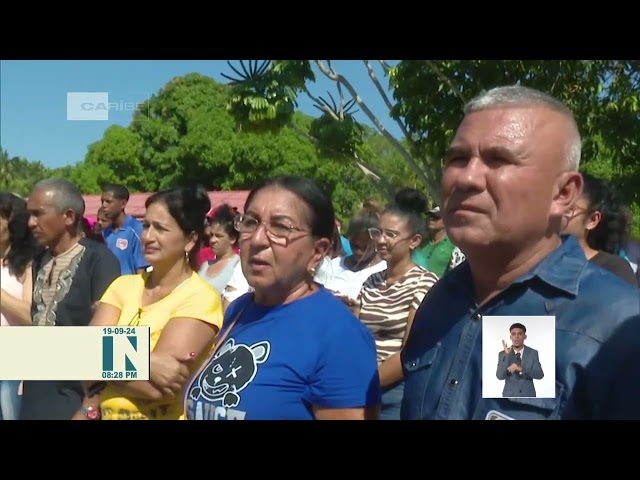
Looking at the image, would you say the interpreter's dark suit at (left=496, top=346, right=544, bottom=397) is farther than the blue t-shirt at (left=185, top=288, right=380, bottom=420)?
No

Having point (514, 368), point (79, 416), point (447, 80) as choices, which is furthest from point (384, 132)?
point (79, 416)

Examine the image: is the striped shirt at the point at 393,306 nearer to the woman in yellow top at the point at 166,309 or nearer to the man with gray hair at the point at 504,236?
the woman in yellow top at the point at 166,309

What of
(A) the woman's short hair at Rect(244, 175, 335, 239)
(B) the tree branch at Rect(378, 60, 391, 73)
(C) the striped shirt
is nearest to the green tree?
(B) the tree branch at Rect(378, 60, 391, 73)

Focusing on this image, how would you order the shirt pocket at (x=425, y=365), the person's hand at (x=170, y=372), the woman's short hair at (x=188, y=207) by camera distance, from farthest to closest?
the woman's short hair at (x=188, y=207) < the person's hand at (x=170, y=372) < the shirt pocket at (x=425, y=365)

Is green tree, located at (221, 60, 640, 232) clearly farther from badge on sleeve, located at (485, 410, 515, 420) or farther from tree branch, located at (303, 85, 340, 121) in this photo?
badge on sleeve, located at (485, 410, 515, 420)

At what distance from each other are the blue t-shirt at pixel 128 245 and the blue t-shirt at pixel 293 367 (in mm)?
813

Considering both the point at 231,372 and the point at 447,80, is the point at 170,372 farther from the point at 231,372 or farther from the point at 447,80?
the point at 447,80

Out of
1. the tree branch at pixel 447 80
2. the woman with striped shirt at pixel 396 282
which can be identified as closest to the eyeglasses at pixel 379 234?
the woman with striped shirt at pixel 396 282

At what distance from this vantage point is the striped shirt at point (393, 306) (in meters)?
3.14

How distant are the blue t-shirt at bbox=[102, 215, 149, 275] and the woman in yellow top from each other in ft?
0.16

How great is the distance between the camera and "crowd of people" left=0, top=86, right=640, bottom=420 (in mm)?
2020
